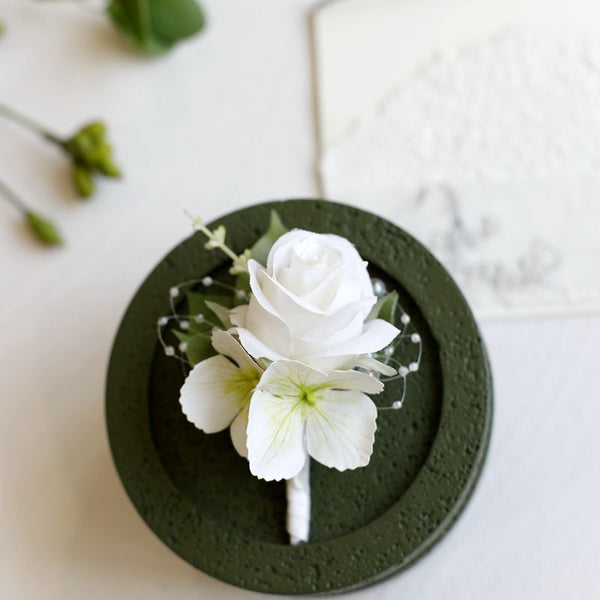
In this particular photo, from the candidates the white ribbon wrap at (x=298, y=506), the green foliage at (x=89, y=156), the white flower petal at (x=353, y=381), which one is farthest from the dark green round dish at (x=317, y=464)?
the green foliage at (x=89, y=156)

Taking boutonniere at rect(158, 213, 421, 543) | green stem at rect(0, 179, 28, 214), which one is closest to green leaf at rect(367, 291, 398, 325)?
boutonniere at rect(158, 213, 421, 543)

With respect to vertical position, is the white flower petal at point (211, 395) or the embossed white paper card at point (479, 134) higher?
A: the embossed white paper card at point (479, 134)

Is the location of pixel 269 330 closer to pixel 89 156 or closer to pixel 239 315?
pixel 239 315

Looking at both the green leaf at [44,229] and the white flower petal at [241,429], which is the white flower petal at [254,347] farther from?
the green leaf at [44,229]

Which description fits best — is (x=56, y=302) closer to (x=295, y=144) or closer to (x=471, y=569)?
(x=295, y=144)

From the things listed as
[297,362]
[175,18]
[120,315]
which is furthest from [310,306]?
[175,18]

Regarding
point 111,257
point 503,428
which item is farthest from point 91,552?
point 503,428
